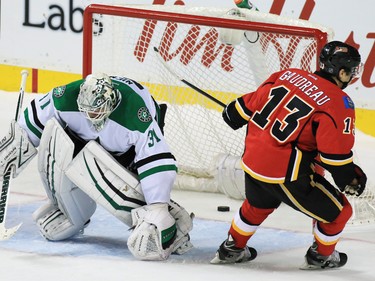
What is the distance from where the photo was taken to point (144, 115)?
4234mm

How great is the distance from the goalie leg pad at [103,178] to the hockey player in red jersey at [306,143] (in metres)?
0.41

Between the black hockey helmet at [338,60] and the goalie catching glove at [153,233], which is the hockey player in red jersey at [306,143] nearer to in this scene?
the black hockey helmet at [338,60]

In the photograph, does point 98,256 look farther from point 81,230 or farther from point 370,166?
point 370,166

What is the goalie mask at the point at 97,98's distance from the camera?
163 inches

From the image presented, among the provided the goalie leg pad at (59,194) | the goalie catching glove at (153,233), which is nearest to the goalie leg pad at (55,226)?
the goalie leg pad at (59,194)

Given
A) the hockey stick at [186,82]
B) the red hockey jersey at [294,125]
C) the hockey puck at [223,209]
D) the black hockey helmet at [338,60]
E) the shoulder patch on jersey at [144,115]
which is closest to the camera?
the red hockey jersey at [294,125]

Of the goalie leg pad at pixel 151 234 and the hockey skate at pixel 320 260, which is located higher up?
the hockey skate at pixel 320 260

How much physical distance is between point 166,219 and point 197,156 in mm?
1351

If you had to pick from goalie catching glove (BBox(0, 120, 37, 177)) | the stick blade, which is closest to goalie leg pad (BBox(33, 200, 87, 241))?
the stick blade

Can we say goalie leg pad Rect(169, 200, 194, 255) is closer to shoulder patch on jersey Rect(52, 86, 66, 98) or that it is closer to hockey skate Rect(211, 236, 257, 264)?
hockey skate Rect(211, 236, 257, 264)

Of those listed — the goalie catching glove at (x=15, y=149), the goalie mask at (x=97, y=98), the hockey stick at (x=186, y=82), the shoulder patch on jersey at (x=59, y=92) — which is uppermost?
the goalie mask at (x=97, y=98)

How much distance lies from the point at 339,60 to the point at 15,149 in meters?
1.20

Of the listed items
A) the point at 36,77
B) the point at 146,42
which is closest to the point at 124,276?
the point at 146,42

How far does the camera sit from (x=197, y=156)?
5.53 m
